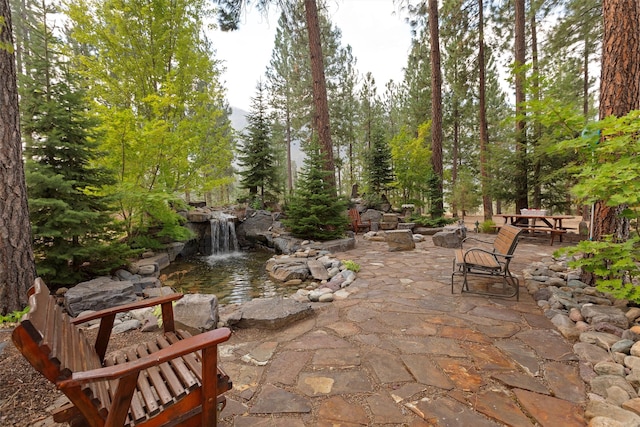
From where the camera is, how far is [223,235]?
384 inches

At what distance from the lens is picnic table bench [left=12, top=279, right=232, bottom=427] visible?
43.6 inches

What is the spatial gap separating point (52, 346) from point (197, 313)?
196 centimetres

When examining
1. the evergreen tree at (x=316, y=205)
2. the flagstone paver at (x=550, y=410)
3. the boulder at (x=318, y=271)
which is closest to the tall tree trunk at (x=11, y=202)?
the boulder at (x=318, y=271)

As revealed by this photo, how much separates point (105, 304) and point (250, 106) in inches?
418

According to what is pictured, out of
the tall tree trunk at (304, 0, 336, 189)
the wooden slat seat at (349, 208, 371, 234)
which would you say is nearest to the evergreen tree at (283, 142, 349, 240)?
the tall tree trunk at (304, 0, 336, 189)

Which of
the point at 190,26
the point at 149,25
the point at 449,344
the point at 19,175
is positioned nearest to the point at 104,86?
the point at 149,25

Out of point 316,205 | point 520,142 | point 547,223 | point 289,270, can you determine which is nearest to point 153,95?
point 316,205

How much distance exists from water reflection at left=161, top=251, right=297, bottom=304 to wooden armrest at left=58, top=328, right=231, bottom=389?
3390mm

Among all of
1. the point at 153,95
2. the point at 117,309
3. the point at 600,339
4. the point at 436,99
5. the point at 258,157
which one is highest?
the point at 436,99

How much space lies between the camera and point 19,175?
319 centimetres

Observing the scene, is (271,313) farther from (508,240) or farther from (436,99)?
(436,99)

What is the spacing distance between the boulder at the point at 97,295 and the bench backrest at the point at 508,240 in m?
5.21

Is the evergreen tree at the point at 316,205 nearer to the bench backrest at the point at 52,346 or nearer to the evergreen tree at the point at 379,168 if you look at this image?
the evergreen tree at the point at 379,168

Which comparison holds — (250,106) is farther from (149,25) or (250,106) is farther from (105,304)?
(105,304)
